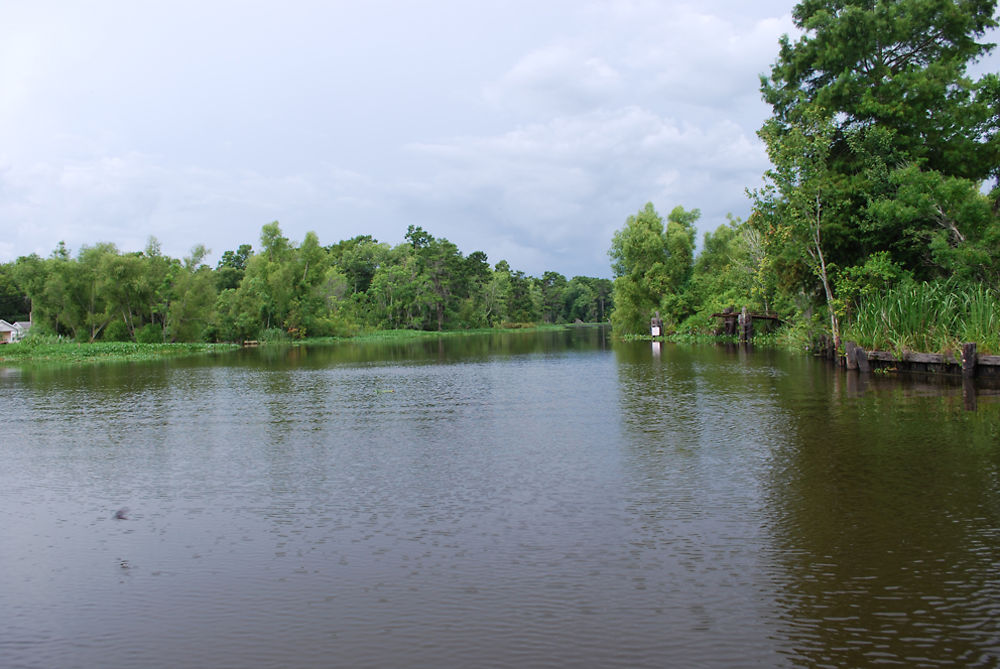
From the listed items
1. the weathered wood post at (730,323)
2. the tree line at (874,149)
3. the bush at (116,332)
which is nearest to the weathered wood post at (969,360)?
the tree line at (874,149)

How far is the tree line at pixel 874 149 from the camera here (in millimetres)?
24984

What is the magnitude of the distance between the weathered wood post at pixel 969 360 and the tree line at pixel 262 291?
6534 cm

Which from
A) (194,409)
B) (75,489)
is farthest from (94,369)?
(75,489)

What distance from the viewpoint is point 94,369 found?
39562 millimetres

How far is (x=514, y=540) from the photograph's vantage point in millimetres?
8172

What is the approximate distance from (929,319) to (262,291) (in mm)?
66841

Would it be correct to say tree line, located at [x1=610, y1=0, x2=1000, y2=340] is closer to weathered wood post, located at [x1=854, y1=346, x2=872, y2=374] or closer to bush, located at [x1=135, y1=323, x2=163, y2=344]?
weathered wood post, located at [x1=854, y1=346, x2=872, y2=374]

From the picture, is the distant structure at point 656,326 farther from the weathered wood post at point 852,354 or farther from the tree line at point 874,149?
the weathered wood post at point 852,354

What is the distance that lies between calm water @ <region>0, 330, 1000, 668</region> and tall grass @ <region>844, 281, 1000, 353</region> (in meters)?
5.11

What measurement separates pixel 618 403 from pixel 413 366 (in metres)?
18.7


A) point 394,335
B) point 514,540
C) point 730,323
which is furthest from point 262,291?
point 514,540

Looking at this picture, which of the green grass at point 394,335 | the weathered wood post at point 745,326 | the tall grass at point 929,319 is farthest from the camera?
the green grass at point 394,335

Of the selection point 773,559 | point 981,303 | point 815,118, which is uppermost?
point 815,118

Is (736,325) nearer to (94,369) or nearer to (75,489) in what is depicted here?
(94,369)
